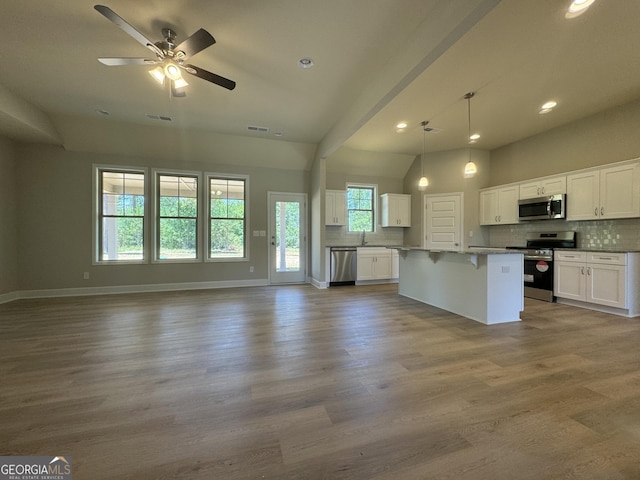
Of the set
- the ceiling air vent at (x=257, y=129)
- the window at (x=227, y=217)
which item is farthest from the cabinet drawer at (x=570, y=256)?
the window at (x=227, y=217)

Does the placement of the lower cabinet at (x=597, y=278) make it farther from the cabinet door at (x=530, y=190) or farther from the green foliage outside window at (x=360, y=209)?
the green foliage outside window at (x=360, y=209)

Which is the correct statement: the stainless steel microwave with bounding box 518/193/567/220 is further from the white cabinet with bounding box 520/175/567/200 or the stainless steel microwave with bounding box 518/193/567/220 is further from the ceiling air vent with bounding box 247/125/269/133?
the ceiling air vent with bounding box 247/125/269/133

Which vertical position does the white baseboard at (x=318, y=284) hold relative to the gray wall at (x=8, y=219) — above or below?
below

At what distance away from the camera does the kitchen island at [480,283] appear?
3363 mm

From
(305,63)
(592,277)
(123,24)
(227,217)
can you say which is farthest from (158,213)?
(592,277)

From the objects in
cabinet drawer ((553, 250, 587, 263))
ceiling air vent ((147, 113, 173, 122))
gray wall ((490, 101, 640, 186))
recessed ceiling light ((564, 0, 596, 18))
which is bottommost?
cabinet drawer ((553, 250, 587, 263))

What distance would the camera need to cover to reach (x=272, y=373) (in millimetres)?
2166

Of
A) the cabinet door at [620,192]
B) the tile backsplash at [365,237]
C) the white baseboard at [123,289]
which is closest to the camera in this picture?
the cabinet door at [620,192]

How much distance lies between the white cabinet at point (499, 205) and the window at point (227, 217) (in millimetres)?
5622

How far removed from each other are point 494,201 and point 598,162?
169 centimetres

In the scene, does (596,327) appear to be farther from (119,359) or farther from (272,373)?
(119,359)

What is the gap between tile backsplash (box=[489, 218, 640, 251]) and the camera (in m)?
3.97

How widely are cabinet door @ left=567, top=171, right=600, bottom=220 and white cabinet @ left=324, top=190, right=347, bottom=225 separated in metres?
4.22

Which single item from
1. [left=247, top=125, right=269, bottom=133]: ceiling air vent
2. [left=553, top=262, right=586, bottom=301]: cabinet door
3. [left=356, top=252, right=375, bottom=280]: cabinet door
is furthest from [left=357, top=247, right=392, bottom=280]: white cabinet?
[left=247, top=125, right=269, bottom=133]: ceiling air vent
